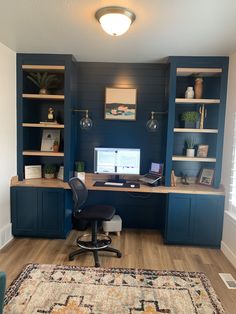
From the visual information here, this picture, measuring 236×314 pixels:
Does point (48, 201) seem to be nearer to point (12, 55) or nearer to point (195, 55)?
point (12, 55)

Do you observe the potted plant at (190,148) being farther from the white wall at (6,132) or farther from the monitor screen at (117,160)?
the white wall at (6,132)

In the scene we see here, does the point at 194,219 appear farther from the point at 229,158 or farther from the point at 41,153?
the point at 41,153

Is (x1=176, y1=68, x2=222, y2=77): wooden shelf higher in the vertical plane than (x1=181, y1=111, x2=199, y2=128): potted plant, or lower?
higher

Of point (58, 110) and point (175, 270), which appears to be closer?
point (175, 270)

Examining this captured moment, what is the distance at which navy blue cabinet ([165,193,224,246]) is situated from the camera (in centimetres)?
318

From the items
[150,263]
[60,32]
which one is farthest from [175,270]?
[60,32]

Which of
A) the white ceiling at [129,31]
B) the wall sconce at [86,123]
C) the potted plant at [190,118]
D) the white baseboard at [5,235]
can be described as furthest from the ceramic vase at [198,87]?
the white baseboard at [5,235]

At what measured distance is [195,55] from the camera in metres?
3.14

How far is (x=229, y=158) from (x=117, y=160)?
57.0 inches

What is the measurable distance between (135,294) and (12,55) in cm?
A: 312

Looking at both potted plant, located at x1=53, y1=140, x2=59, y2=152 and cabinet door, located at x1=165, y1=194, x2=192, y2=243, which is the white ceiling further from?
cabinet door, located at x1=165, y1=194, x2=192, y2=243

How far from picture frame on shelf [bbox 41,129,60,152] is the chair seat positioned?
1.14 m

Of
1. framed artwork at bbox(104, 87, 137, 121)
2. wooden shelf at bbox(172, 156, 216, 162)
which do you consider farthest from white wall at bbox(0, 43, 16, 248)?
wooden shelf at bbox(172, 156, 216, 162)

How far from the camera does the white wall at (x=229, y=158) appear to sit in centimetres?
293
